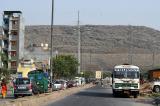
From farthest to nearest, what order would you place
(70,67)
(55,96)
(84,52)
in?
(84,52) < (70,67) < (55,96)

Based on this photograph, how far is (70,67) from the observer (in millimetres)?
131625

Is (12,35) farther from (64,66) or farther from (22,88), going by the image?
(22,88)

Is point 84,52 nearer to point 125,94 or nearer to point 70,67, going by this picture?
point 70,67

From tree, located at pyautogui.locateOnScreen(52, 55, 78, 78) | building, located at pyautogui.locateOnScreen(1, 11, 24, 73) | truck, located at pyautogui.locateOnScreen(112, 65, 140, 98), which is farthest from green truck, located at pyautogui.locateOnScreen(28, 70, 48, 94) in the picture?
tree, located at pyautogui.locateOnScreen(52, 55, 78, 78)

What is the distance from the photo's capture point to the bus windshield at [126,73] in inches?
1987

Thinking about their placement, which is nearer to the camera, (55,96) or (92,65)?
(55,96)

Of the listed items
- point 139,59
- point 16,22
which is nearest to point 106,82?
point 16,22

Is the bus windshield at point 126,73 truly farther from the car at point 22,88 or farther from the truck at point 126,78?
the car at point 22,88

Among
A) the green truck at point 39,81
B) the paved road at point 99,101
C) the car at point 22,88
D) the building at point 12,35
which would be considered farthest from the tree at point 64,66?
the paved road at point 99,101

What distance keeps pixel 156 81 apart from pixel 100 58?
124 m

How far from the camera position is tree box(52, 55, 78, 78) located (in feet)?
419

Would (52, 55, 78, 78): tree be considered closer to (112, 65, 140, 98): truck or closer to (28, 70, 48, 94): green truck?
(28, 70, 48, 94): green truck

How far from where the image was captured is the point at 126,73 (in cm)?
5047

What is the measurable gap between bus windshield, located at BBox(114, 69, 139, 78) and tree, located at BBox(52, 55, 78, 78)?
76020mm
